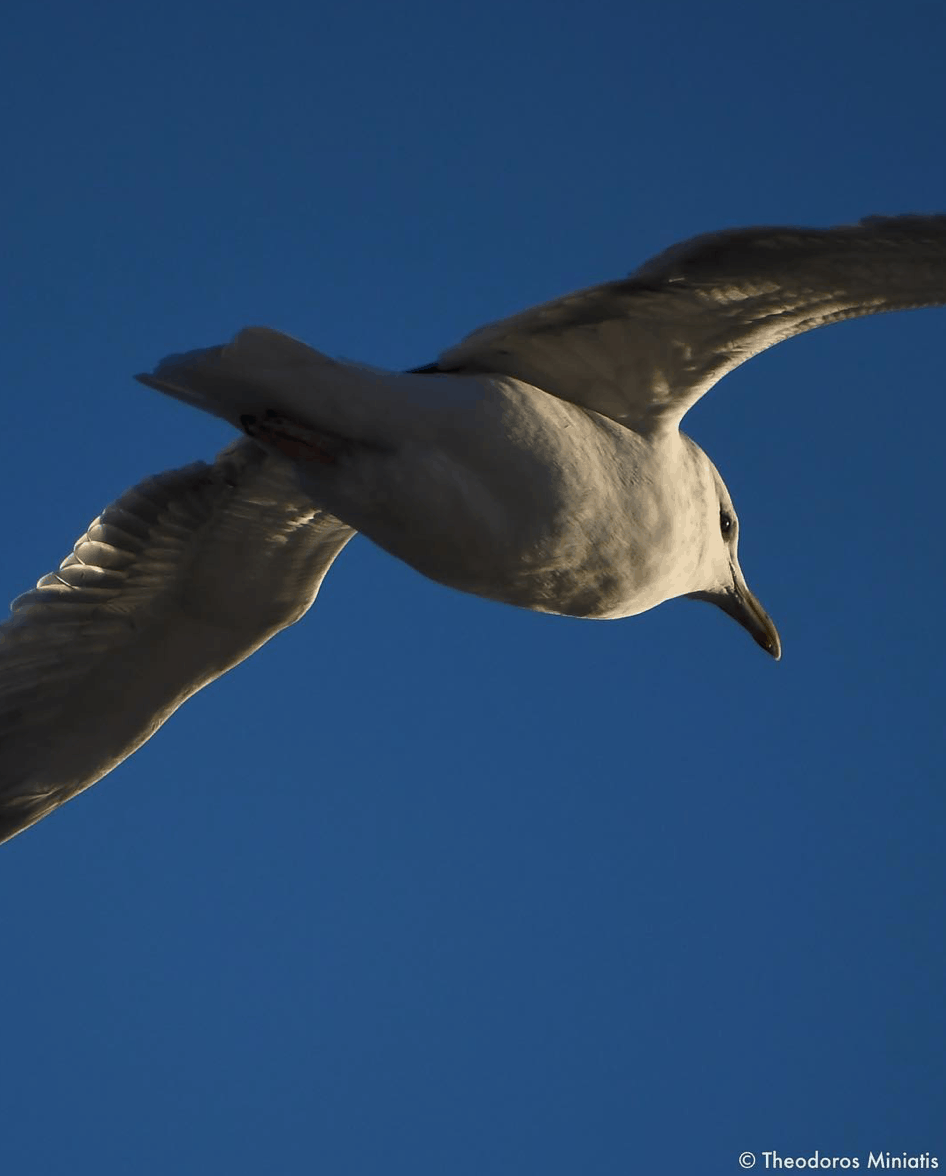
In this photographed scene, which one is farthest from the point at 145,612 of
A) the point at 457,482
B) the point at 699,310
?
the point at 699,310

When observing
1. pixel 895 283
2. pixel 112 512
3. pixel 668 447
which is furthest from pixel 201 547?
pixel 895 283

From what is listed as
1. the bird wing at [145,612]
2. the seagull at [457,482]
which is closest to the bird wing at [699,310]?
the seagull at [457,482]

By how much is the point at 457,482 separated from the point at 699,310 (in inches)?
37.4

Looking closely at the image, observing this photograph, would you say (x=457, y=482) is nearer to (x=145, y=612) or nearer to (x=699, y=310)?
(x=699, y=310)

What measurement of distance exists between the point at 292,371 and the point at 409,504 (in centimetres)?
49

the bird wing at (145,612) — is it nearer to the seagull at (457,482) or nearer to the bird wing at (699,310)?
the seagull at (457,482)

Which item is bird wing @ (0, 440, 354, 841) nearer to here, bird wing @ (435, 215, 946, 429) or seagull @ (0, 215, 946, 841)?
seagull @ (0, 215, 946, 841)

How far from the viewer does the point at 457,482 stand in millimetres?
4586

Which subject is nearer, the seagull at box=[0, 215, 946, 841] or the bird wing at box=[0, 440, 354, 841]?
the seagull at box=[0, 215, 946, 841]

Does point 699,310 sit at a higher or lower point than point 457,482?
higher

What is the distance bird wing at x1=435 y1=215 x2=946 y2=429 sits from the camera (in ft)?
15.2

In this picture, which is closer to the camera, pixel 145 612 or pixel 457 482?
pixel 457 482

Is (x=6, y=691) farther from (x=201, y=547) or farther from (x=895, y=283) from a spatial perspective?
(x=895, y=283)

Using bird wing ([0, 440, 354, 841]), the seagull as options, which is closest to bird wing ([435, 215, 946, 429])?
the seagull
